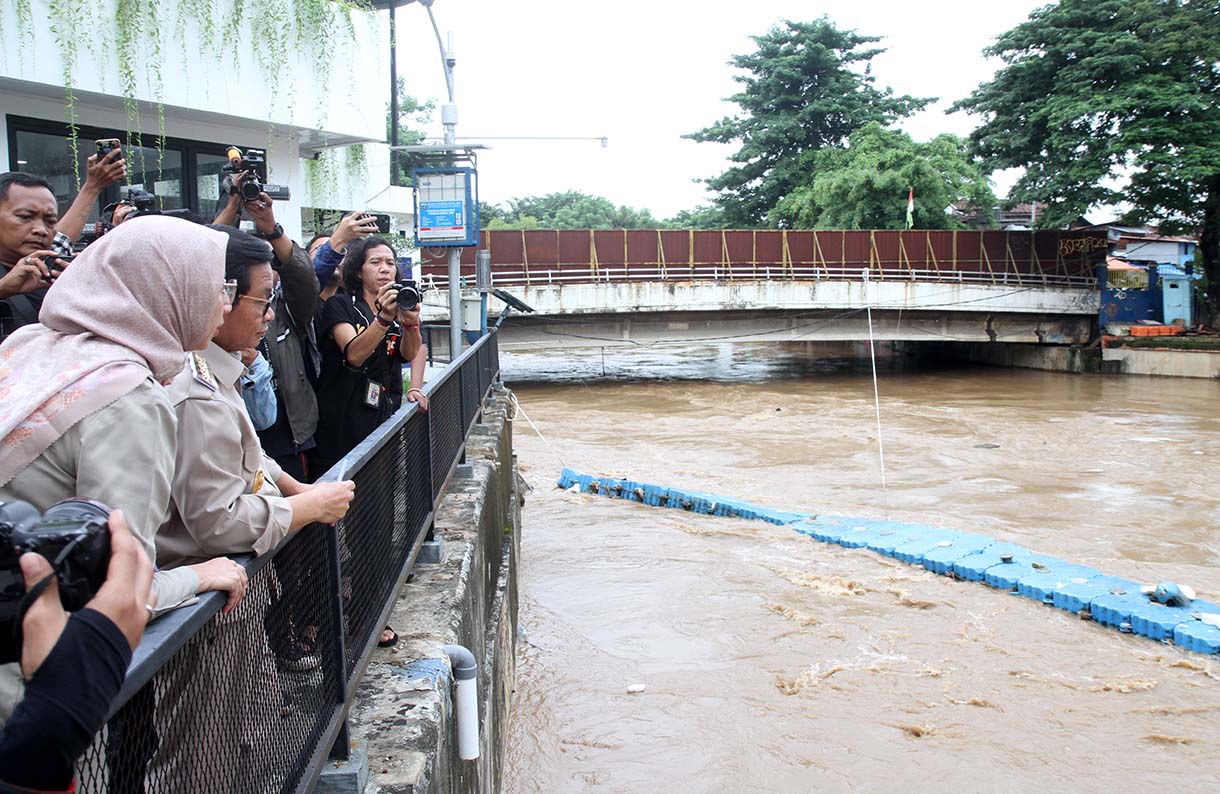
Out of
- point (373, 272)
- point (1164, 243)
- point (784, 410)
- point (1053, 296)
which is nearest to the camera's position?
point (373, 272)

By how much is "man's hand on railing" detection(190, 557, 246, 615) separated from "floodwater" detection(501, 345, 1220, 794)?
142 inches

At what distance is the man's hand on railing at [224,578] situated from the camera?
1.68 m

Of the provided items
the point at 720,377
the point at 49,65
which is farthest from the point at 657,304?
the point at 49,65

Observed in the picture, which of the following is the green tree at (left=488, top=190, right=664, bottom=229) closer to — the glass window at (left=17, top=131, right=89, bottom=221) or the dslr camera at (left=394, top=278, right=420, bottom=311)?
the glass window at (left=17, top=131, right=89, bottom=221)

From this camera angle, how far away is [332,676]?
2.41 metres

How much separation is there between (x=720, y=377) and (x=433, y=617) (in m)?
25.8

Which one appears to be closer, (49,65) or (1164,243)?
(49,65)

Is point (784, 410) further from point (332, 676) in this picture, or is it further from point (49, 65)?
point (332, 676)

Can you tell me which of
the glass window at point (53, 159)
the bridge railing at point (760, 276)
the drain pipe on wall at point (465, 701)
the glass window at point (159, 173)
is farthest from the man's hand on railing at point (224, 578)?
the bridge railing at point (760, 276)

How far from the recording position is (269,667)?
7.11 ft

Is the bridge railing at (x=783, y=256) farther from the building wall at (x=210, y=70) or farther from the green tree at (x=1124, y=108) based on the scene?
the building wall at (x=210, y=70)

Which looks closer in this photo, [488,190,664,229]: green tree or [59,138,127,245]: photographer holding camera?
[59,138,127,245]: photographer holding camera

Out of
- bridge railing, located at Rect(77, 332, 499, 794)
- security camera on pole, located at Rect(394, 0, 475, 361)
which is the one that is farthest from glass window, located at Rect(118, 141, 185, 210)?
bridge railing, located at Rect(77, 332, 499, 794)

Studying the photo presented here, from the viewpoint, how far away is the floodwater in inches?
206
